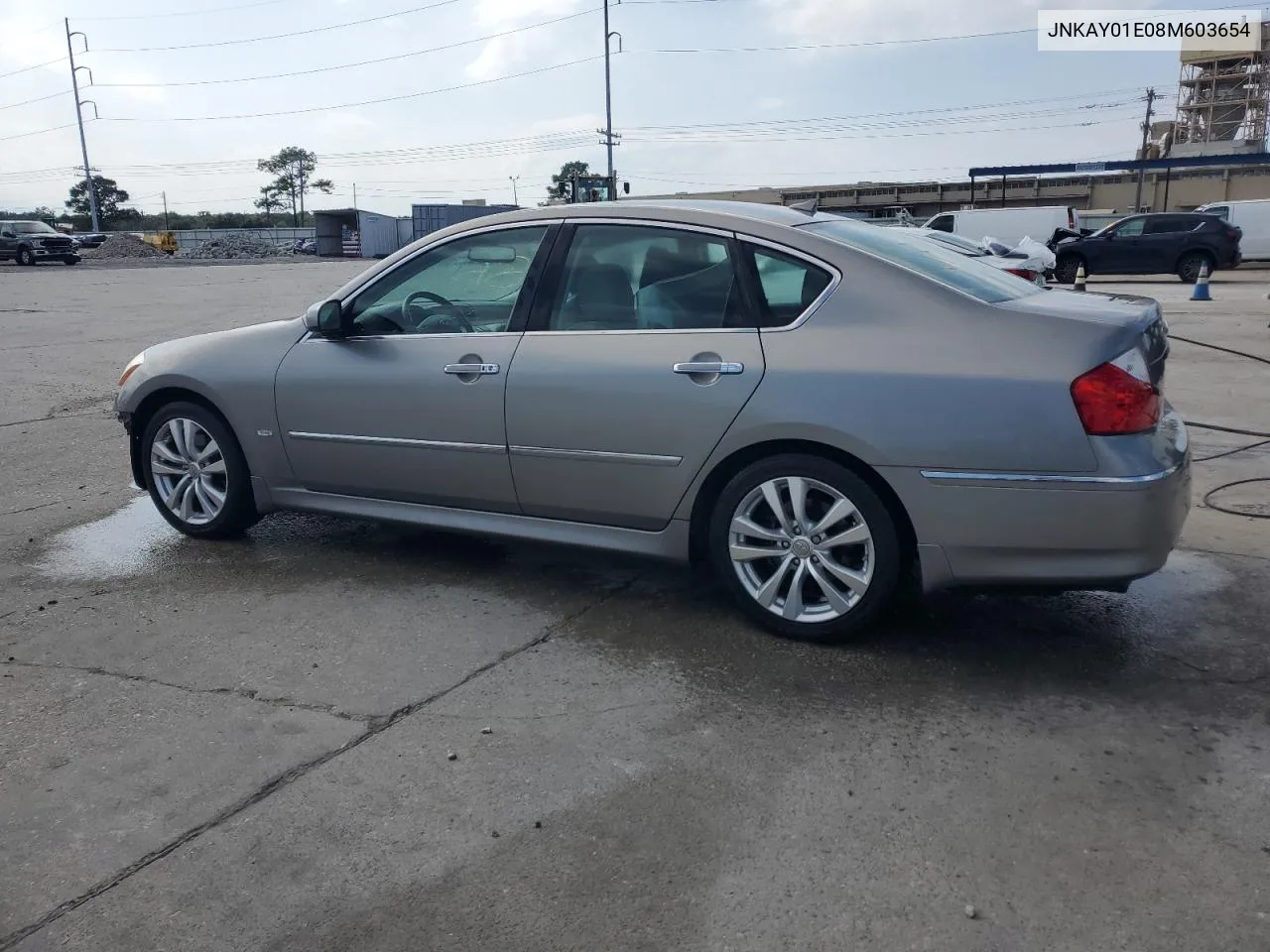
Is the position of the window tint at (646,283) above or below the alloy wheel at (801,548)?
above

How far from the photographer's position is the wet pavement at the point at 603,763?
2.52m

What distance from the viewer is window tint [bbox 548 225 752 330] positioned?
13.6ft

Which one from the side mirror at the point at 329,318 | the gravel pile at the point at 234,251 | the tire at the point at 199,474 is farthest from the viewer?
the gravel pile at the point at 234,251

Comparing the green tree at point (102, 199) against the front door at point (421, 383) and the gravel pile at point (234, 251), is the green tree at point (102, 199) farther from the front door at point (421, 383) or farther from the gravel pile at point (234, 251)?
the front door at point (421, 383)

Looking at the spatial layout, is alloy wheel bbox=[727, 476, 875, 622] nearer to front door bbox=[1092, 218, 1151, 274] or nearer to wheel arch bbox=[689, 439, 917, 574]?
wheel arch bbox=[689, 439, 917, 574]

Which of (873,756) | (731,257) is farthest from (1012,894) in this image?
(731,257)

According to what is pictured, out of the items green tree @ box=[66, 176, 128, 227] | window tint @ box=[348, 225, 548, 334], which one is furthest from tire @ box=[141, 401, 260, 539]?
green tree @ box=[66, 176, 128, 227]

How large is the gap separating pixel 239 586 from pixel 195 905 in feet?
7.89

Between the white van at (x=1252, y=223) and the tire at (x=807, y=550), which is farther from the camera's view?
the white van at (x=1252, y=223)

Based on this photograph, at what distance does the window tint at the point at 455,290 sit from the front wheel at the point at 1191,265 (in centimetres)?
2542

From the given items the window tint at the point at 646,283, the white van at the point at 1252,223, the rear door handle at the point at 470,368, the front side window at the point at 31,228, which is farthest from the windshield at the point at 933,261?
the front side window at the point at 31,228

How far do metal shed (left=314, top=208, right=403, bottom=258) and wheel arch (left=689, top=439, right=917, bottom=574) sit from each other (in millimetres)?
57301

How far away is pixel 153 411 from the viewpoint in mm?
5555

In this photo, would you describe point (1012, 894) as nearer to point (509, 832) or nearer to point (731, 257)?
point (509, 832)
